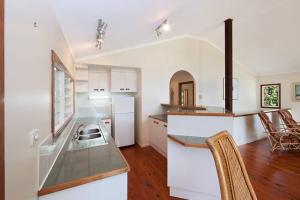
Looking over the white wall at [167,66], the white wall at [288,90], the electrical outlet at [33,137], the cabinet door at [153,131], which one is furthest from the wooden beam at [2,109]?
the white wall at [288,90]

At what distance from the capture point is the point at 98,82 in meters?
3.90

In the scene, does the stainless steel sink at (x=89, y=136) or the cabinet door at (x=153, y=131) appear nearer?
the stainless steel sink at (x=89, y=136)

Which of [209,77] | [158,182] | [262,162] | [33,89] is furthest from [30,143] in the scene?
[209,77]

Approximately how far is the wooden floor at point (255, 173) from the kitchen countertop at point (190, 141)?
0.84 meters

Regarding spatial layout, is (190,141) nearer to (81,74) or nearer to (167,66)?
(167,66)

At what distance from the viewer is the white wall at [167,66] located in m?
3.89

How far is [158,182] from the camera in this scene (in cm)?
234

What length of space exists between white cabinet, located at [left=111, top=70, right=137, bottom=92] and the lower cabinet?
107cm

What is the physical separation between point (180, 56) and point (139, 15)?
2.73 metres

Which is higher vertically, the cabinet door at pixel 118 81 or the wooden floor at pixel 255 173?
the cabinet door at pixel 118 81

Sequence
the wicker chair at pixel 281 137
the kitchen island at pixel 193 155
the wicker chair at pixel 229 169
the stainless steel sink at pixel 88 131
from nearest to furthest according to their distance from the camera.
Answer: the wicker chair at pixel 229 169, the kitchen island at pixel 193 155, the stainless steel sink at pixel 88 131, the wicker chair at pixel 281 137

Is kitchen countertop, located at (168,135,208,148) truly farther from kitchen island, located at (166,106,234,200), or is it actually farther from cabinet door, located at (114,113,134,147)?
cabinet door, located at (114,113,134,147)

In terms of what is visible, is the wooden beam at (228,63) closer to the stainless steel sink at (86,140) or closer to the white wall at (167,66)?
the white wall at (167,66)

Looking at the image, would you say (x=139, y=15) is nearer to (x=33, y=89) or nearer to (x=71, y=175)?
(x=33, y=89)
